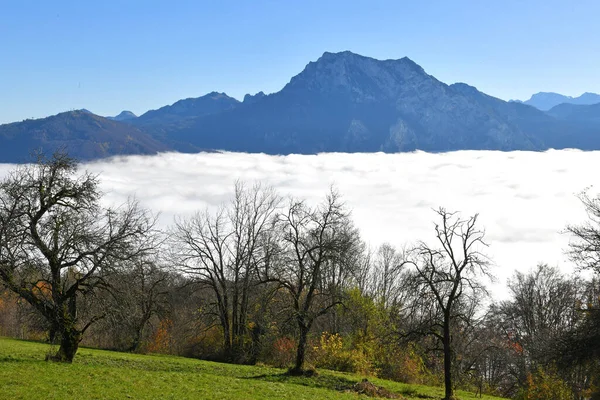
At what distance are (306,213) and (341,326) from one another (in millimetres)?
18588

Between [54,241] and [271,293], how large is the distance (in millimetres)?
14197

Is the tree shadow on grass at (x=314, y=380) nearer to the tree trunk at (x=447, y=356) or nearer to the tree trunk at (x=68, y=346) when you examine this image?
the tree trunk at (x=447, y=356)

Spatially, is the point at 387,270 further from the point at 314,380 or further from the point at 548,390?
the point at 314,380

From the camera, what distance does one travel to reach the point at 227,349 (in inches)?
1929

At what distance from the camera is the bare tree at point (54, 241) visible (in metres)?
26.9

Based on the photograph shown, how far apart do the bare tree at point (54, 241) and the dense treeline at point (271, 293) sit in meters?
0.09

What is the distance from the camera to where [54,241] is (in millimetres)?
27953

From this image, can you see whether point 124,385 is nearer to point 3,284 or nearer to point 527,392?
point 3,284

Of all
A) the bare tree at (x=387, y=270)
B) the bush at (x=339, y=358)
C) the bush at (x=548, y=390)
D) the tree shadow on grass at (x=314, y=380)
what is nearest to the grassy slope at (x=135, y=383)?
the tree shadow on grass at (x=314, y=380)

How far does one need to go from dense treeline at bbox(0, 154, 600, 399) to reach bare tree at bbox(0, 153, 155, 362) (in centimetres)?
9

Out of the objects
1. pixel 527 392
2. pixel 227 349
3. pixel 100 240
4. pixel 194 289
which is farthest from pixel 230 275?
pixel 527 392

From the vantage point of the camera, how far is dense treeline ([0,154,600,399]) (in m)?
28.0

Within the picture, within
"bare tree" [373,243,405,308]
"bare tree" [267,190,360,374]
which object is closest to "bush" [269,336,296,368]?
"bare tree" [267,190,360,374]

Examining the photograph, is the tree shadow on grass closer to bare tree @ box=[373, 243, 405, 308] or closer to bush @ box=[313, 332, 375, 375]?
bush @ box=[313, 332, 375, 375]
